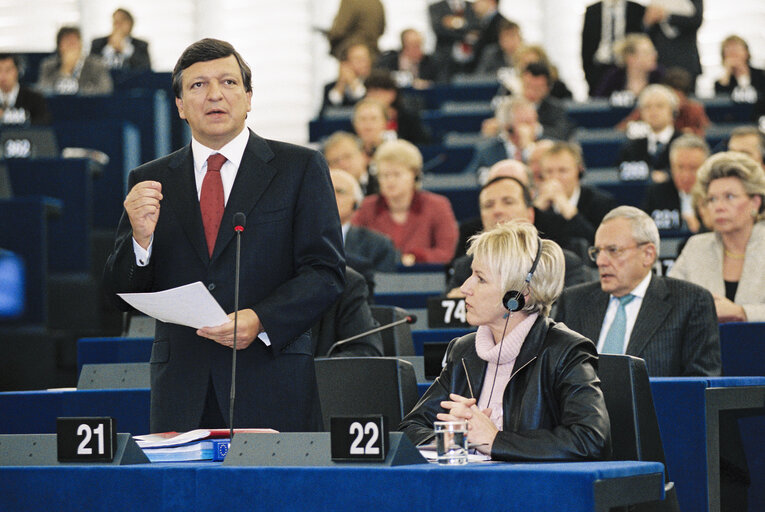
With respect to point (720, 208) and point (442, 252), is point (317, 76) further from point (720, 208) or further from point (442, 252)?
point (720, 208)

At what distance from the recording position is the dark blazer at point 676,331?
3992 millimetres

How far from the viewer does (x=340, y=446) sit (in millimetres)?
2117

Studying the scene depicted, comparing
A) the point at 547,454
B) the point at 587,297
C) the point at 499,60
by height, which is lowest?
the point at 547,454

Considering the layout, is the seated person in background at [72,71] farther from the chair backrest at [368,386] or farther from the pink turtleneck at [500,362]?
the pink turtleneck at [500,362]

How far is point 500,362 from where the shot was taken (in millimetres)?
2691

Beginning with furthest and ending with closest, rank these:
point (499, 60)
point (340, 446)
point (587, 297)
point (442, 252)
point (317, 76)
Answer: point (317, 76) < point (499, 60) < point (442, 252) < point (587, 297) < point (340, 446)

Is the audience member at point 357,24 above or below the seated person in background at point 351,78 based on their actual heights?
above

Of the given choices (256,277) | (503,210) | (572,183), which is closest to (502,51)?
(572,183)

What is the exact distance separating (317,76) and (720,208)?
29.4ft

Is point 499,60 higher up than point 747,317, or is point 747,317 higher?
point 499,60

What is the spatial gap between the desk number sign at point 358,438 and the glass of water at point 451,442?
134mm

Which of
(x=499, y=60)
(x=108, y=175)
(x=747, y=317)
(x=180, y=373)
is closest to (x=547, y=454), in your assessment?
(x=180, y=373)

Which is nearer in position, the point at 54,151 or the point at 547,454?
the point at 547,454

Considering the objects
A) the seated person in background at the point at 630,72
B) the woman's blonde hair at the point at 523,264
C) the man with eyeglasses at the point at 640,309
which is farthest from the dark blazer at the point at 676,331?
the seated person in background at the point at 630,72
